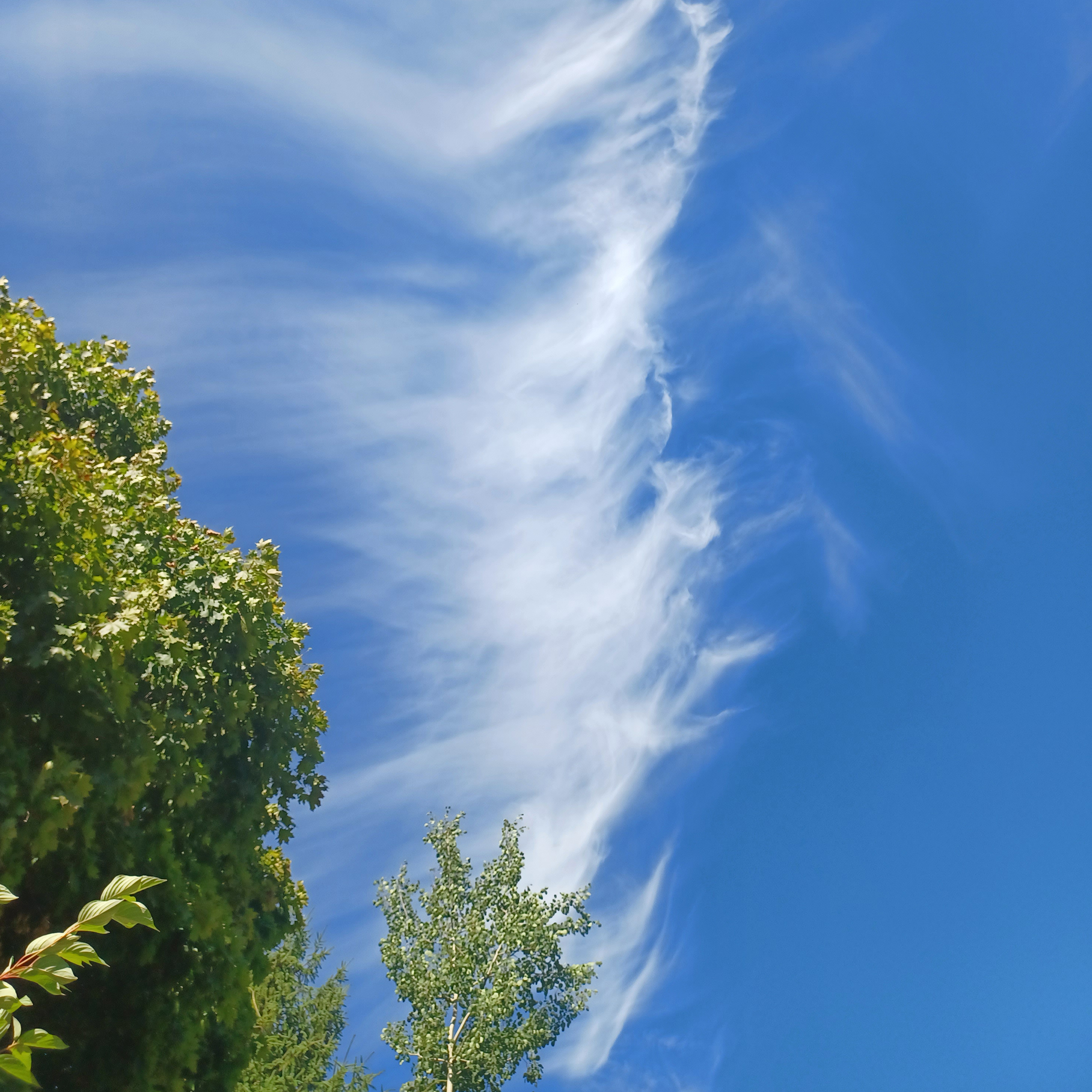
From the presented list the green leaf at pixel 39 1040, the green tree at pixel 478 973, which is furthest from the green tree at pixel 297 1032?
the green leaf at pixel 39 1040

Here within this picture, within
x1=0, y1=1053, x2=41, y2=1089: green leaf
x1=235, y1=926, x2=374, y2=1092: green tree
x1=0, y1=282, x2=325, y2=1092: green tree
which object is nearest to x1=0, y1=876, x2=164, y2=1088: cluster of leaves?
x1=0, y1=1053, x2=41, y2=1089: green leaf

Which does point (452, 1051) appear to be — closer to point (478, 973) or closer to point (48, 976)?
point (478, 973)

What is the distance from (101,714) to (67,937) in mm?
8511

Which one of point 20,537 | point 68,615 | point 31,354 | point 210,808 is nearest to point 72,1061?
point 210,808

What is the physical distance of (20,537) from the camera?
1060 centimetres

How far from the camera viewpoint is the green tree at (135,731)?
10.5m

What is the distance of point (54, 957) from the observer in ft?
10.5

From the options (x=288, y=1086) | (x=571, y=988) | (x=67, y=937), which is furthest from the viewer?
(x=571, y=988)

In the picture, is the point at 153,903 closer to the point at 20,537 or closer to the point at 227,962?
the point at 227,962

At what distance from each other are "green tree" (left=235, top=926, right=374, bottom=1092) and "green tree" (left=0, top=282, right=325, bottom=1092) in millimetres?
9060

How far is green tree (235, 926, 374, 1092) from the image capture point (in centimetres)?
2338

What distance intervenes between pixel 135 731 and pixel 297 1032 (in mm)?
22087

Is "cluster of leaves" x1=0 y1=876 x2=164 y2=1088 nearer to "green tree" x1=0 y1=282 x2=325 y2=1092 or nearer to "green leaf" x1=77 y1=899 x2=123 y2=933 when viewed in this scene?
"green leaf" x1=77 y1=899 x2=123 y2=933

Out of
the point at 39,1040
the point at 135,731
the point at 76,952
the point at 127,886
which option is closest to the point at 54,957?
the point at 76,952
